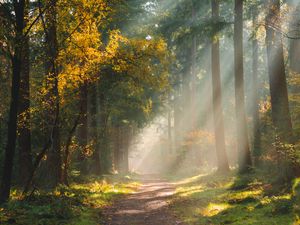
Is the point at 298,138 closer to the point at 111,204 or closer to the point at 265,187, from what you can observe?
the point at 265,187

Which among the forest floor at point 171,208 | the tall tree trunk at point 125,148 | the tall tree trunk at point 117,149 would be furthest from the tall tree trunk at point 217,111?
the tall tree trunk at point 125,148

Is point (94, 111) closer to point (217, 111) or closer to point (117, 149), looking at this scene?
point (217, 111)

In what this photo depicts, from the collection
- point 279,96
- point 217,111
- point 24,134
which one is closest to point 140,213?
point 24,134

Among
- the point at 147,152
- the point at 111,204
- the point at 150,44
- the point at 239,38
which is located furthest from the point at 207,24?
the point at 147,152

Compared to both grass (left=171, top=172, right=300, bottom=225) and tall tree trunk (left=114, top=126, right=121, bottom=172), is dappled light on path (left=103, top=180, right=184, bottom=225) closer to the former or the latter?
grass (left=171, top=172, right=300, bottom=225)

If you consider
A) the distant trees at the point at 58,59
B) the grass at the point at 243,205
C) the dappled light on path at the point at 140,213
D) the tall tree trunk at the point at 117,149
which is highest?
the distant trees at the point at 58,59

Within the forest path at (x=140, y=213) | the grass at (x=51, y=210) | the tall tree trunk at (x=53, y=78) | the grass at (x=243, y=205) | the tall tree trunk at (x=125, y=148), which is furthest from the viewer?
the tall tree trunk at (x=125, y=148)

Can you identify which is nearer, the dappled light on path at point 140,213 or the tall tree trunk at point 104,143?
the dappled light on path at point 140,213

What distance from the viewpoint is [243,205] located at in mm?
11062

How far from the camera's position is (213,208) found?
1138cm

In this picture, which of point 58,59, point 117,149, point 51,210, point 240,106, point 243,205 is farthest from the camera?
point 117,149

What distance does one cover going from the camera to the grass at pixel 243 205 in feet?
29.4

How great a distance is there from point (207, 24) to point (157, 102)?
1242 cm

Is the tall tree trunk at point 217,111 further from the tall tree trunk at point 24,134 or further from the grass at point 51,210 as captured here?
the tall tree trunk at point 24,134
